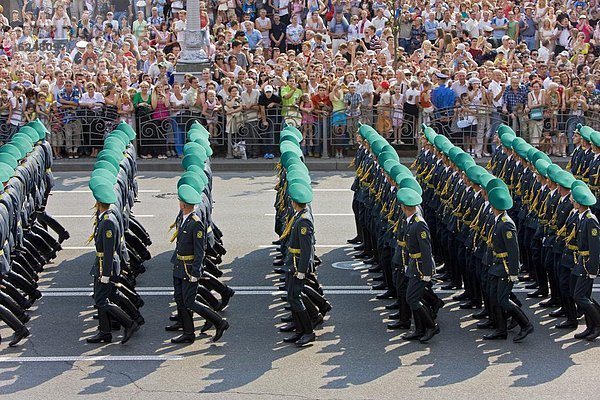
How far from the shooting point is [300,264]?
1227 centimetres

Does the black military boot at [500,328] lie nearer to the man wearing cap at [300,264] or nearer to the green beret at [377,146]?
the man wearing cap at [300,264]

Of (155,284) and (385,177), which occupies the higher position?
(385,177)

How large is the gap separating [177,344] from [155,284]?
91.5 inches

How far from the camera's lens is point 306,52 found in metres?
24.7

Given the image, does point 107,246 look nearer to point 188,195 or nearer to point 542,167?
point 188,195

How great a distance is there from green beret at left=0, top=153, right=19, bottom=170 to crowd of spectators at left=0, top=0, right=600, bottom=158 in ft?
24.6

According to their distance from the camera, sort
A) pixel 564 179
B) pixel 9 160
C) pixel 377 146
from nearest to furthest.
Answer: pixel 564 179, pixel 9 160, pixel 377 146

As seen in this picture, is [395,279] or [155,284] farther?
[155,284]

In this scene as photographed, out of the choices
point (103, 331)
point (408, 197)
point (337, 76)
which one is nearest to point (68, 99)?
point (337, 76)

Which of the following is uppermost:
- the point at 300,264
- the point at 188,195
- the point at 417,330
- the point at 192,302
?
the point at 188,195

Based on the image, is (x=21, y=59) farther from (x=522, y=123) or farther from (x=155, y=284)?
(x=155, y=284)

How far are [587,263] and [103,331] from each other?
4.55m

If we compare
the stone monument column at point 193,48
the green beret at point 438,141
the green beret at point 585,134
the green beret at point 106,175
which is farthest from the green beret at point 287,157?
the stone monument column at point 193,48

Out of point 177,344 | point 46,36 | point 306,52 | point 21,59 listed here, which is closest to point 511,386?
point 177,344
